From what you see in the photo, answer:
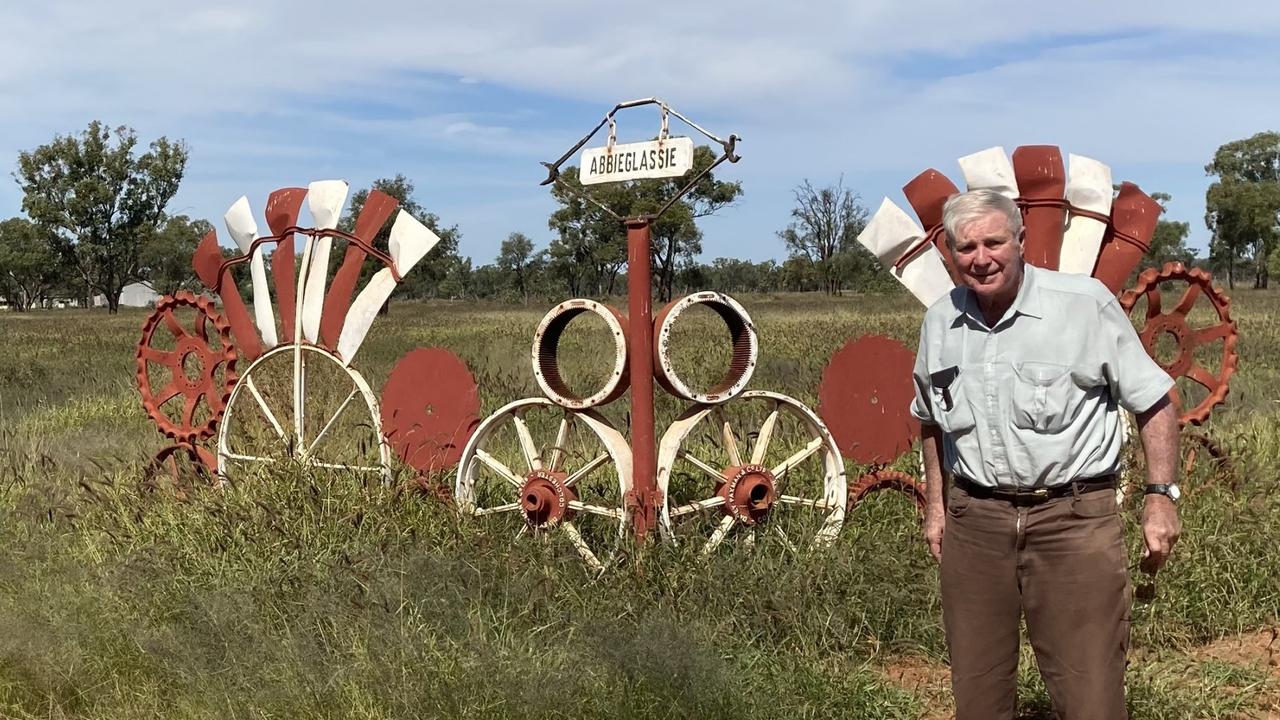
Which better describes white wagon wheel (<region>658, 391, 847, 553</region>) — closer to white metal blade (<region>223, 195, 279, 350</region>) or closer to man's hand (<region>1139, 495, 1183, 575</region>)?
man's hand (<region>1139, 495, 1183, 575</region>)

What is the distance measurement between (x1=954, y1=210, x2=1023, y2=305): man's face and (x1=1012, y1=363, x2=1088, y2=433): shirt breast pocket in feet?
0.67

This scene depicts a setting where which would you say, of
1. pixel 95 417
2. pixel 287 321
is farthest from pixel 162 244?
pixel 287 321

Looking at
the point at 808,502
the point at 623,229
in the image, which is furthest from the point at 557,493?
the point at 623,229

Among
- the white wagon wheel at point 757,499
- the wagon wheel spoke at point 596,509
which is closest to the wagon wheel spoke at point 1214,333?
the white wagon wheel at point 757,499

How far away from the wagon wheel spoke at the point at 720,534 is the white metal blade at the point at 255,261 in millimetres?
2743

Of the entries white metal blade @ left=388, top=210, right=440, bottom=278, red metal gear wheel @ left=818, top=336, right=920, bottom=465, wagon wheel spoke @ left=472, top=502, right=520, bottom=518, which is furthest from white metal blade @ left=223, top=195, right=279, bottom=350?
red metal gear wheel @ left=818, top=336, right=920, bottom=465

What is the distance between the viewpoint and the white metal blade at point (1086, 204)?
4.65 m

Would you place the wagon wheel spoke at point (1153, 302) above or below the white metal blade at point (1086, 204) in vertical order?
below

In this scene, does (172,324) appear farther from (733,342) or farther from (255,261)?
(733,342)

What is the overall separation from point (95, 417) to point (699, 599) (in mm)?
7588

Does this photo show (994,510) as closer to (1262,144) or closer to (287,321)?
(287,321)

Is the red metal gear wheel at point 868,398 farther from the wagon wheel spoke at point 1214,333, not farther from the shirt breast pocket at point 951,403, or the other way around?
the shirt breast pocket at point 951,403

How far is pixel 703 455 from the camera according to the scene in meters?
6.10

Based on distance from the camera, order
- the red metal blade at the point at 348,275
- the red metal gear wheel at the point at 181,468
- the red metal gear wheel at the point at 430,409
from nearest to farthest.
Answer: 1. the red metal gear wheel at the point at 430,409
2. the red metal blade at the point at 348,275
3. the red metal gear wheel at the point at 181,468
